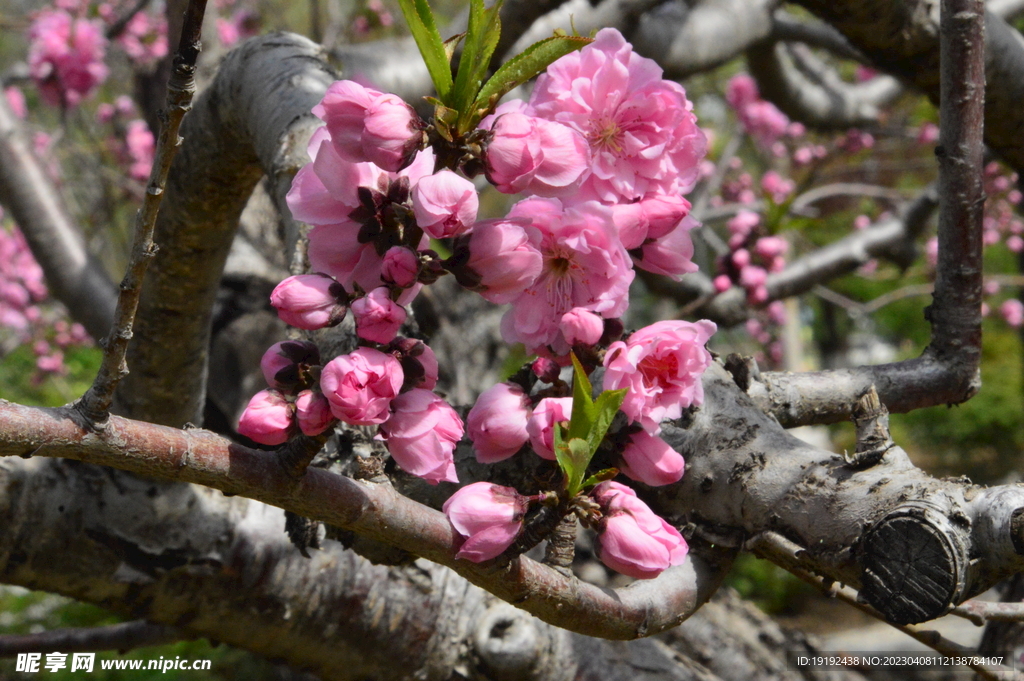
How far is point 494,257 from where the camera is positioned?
2.20ft

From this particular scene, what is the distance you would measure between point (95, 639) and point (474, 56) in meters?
1.72

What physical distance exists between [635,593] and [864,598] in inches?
10.5

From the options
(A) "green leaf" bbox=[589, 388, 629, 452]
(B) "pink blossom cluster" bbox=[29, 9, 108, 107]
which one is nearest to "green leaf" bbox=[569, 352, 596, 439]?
(A) "green leaf" bbox=[589, 388, 629, 452]

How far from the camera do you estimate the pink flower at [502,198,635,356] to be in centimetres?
73

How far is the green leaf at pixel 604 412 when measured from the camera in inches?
28.0

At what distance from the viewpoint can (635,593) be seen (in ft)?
3.04

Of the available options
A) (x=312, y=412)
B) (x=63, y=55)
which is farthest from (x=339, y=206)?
(x=63, y=55)

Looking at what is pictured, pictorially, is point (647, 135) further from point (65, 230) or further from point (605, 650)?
point (65, 230)

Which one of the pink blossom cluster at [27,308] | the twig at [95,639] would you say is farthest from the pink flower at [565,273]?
the pink blossom cluster at [27,308]

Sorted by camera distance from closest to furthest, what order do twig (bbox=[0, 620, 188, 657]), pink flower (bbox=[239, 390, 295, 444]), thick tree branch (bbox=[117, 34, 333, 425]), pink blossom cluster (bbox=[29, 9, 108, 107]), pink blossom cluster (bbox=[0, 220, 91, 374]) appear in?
1. pink flower (bbox=[239, 390, 295, 444])
2. thick tree branch (bbox=[117, 34, 333, 425])
3. twig (bbox=[0, 620, 188, 657])
4. pink blossom cluster (bbox=[29, 9, 108, 107])
5. pink blossom cluster (bbox=[0, 220, 91, 374])

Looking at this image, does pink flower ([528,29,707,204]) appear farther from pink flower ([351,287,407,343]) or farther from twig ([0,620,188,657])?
twig ([0,620,188,657])

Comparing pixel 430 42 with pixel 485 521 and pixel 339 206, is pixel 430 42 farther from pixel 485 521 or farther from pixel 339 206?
pixel 485 521

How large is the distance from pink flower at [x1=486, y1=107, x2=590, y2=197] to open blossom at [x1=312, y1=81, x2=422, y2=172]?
0.08m

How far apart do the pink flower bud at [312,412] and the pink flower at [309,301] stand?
0.22ft
